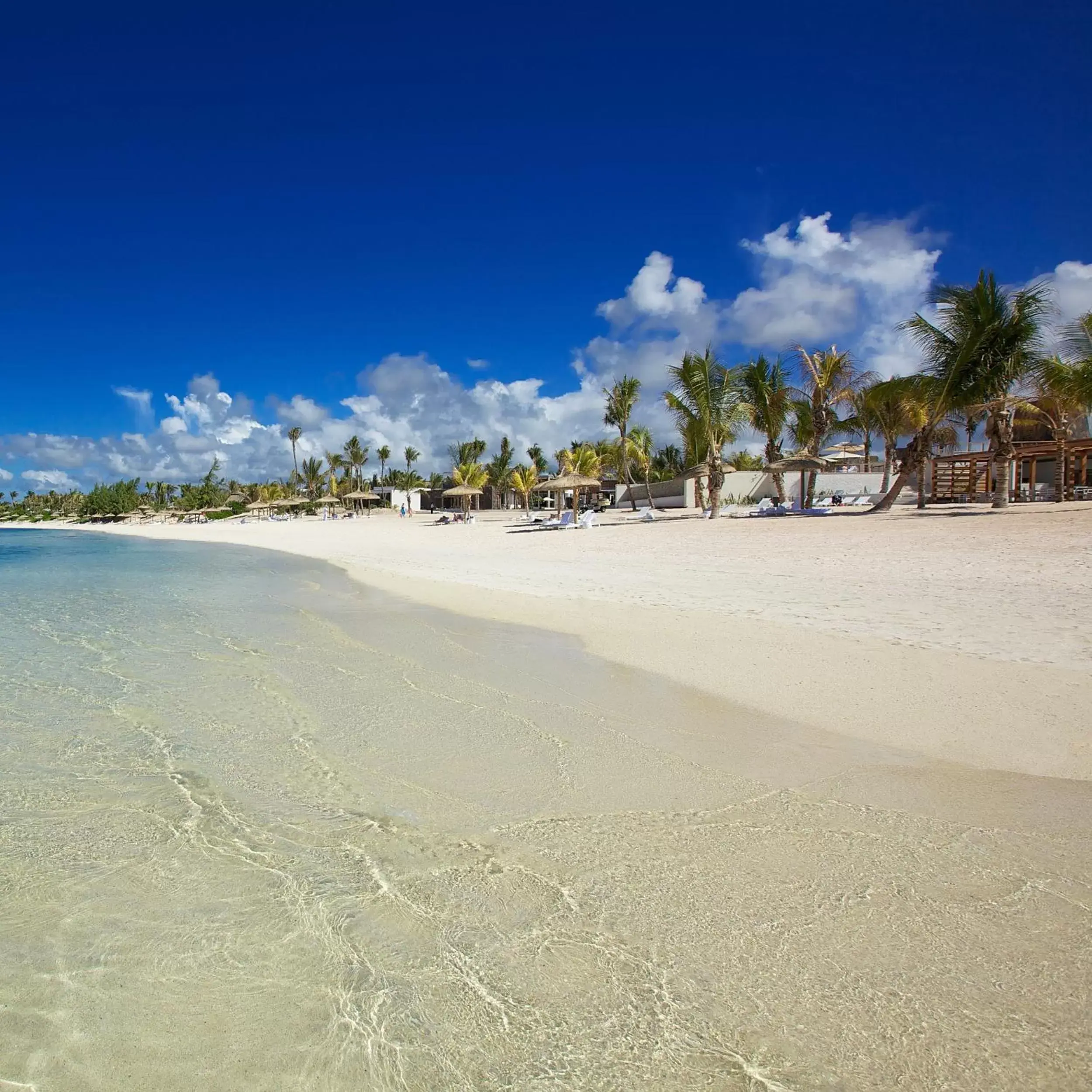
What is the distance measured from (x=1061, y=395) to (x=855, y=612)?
58.4 feet

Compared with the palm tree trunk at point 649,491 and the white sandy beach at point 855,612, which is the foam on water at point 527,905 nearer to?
the white sandy beach at point 855,612

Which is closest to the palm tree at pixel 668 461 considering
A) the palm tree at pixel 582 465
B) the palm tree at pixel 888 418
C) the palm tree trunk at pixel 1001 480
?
the palm tree at pixel 582 465

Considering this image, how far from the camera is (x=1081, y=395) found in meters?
19.8

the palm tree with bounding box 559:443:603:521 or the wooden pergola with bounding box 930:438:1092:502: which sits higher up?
the palm tree with bounding box 559:443:603:521

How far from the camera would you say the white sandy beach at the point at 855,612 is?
4.95m

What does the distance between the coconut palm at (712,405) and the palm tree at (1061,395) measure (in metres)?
9.03

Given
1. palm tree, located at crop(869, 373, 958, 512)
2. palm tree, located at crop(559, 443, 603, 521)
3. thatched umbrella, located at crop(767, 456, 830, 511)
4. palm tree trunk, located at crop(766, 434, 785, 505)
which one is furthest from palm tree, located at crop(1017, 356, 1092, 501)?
palm tree, located at crop(559, 443, 603, 521)

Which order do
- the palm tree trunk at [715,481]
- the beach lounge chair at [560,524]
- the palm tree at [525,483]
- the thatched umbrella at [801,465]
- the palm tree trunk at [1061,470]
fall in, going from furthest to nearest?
the palm tree at [525,483]
the beach lounge chair at [560,524]
the thatched umbrella at [801,465]
the palm tree trunk at [715,481]
the palm tree trunk at [1061,470]

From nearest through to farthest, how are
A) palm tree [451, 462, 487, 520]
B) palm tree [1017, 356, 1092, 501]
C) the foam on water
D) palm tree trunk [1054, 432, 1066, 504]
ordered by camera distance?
1. the foam on water
2. palm tree [1017, 356, 1092, 501]
3. palm tree trunk [1054, 432, 1066, 504]
4. palm tree [451, 462, 487, 520]

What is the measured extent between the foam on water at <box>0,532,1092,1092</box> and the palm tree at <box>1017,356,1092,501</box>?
20908mm

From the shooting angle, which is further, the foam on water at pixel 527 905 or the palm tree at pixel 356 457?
the palm tree at pixel 356 457

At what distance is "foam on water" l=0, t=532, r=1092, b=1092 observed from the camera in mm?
2117

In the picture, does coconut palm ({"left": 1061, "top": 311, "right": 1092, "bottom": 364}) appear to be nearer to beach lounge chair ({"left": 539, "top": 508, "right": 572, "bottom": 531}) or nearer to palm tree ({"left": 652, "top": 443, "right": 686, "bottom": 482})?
beach lounge chair ({"left": 539, "top": 508, "right": 572, "bottom": 531})

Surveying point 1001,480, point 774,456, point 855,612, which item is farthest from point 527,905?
point 774,456
